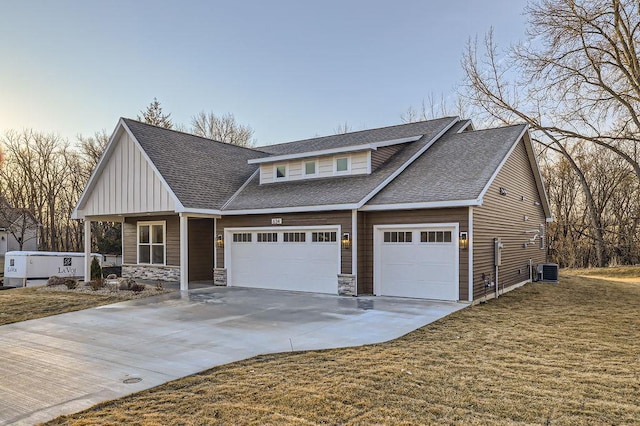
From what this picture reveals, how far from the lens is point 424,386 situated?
4.98m

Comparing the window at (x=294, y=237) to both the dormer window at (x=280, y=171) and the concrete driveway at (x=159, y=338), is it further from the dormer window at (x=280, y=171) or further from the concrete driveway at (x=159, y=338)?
the dormer window at (x=280, y=171)

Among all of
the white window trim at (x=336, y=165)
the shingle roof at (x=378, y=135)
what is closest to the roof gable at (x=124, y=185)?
the white window trim at (x=336, y=165)

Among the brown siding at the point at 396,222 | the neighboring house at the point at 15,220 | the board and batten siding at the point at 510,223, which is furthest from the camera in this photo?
the neighboring house at the point at 15,220

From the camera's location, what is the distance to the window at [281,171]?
52.7 feet

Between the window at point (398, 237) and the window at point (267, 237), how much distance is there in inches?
150

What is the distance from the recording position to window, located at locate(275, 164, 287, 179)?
16078 millimetres

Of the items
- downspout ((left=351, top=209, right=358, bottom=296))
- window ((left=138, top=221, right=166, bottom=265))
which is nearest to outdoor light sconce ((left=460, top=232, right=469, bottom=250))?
downspout ((left=351, top=209, right=358, bottom=296))

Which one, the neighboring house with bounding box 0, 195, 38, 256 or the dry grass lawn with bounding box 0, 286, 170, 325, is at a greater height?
the neighboring house with bounding box 0, 195, 38, 256

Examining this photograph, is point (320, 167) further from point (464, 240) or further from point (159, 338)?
point (159, 338)

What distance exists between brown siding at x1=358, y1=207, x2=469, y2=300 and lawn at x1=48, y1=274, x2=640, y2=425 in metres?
3.18

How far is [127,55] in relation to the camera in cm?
1631

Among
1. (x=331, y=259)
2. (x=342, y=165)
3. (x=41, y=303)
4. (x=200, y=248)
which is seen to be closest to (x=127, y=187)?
(x=200, y=248)

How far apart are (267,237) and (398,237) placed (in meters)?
4.54

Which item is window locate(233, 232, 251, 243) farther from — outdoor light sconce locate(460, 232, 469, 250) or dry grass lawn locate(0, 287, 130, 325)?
outdoor light sconce locate(460, 232, 469, 250)
